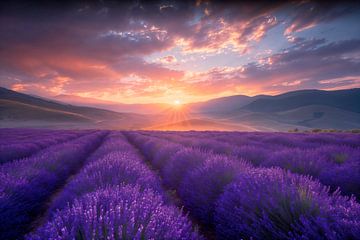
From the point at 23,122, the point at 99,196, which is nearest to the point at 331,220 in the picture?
the point at 99,196

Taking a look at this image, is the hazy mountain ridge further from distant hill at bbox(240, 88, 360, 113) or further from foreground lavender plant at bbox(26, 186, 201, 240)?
foreground lavender plant at bbox(26, 186, 201, 240)

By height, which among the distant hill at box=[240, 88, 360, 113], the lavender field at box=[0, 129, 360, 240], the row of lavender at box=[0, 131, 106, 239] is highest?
the distant hill at box=[240, 88, 360, 113]

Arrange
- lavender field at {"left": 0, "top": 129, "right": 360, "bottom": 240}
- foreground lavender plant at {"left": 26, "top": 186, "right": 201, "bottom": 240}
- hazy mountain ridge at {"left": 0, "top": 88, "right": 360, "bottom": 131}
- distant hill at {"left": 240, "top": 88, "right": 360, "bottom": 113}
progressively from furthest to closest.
→ distant hill at {"left": 240, "top": 88, "right": 360, "bottom": 113}
hazy mountain ridge at {"left": 0, "top": 88, "right": 360, "bottom": 131}
lavender field at {"left": 0, "top": 129, "right": 360, "bottom": 240}
foreground lavender plant at {"left": 26, "top": 186, "right": 201, "bottom": 240}

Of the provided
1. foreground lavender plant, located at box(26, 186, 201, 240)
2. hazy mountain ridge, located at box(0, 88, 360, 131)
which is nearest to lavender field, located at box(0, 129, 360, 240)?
foreground lavender plant, located at box(26, 186, 201, 240)

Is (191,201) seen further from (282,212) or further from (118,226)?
(118,226)

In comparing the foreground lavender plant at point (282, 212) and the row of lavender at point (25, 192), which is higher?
the foreground lavender plant at point (282, 212)

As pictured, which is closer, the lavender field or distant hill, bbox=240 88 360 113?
the lavender field

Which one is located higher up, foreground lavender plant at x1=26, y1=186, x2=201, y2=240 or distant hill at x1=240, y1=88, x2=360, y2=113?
distant hill at x1=240, y1=88, x2=360, y2=113

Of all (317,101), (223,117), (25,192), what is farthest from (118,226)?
(317,101)

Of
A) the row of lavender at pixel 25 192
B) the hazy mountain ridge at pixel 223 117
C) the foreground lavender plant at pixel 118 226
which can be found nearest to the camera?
the foreground lavender plant at pixel 118 226

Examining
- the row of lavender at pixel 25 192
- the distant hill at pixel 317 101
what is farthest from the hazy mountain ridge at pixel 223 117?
the row of lavender at pixel 25 192

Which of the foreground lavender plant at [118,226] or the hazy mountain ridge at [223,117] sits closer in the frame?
the foreground lavender plant at [118,226]

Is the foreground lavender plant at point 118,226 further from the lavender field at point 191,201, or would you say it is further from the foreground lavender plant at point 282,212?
the foreground lavender plant at point 282,212

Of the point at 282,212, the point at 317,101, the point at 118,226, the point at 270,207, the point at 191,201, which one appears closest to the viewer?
the point at 118,226
